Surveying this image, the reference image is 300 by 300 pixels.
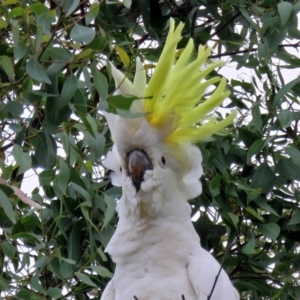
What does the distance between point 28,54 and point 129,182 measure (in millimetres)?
426

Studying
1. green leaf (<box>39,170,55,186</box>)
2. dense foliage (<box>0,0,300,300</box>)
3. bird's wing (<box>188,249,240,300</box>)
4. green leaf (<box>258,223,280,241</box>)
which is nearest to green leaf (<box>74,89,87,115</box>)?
dense foliage (<box>0,0,300,300</box>)

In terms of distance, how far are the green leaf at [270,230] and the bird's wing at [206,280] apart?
0.33m

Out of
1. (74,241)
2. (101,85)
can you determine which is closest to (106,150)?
(74,241)

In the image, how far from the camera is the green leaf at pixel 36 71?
6.47 ft

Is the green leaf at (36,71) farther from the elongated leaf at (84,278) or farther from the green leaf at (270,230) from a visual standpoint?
the green leaf at (270,230)

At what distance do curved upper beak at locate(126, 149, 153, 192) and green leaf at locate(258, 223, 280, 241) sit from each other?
532 millimetres

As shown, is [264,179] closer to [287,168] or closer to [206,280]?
[287,168]

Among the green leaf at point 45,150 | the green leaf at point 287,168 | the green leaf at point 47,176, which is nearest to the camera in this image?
the green leaf at point 45,150

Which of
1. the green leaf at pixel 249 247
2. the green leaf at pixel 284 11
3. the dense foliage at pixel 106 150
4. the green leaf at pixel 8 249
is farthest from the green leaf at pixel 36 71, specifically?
the green leaf at pixel 249 247

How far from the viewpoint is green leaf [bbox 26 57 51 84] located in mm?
1973

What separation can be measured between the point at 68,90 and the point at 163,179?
0.37 m

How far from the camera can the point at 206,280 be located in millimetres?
2119

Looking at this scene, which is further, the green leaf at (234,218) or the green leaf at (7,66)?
the green leaf at (234,218)

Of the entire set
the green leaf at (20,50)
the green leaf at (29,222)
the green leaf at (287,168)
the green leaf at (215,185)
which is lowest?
the green leaf at (29,222)
